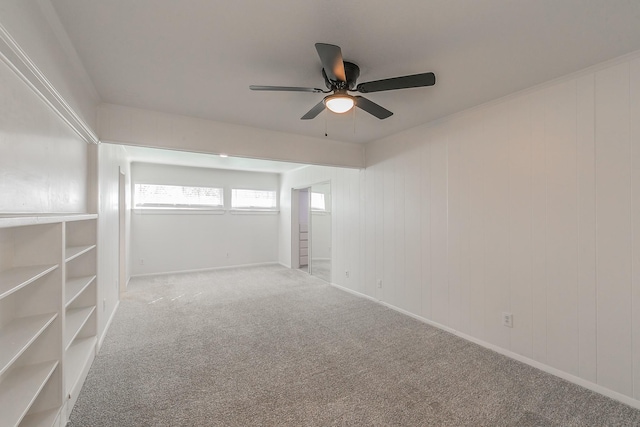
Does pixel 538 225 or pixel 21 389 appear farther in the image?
pixel 538 225

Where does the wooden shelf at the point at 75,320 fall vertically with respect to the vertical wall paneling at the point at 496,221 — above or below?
below

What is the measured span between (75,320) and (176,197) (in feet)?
14.3

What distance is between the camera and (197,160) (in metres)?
5.45

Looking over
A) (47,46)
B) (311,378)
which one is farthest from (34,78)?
(311,378)

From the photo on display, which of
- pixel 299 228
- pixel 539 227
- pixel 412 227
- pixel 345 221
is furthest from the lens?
pixel 299 228

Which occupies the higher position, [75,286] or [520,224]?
[520,224]

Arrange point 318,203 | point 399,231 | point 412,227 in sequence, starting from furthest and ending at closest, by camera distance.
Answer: point 318,203 < point 399,231 < point 412,227

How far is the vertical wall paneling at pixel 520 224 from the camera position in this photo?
2453 millimetres

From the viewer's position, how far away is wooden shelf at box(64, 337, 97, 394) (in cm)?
188

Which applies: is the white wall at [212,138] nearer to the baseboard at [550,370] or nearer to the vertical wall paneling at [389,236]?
the vertical wall paneling at [389,236]

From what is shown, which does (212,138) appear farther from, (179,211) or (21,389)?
(179,211)

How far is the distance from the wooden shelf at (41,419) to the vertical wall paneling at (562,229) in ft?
11.4

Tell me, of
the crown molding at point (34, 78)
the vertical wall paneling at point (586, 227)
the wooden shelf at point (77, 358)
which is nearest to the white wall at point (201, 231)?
the wooden shelf at point (77, 358)

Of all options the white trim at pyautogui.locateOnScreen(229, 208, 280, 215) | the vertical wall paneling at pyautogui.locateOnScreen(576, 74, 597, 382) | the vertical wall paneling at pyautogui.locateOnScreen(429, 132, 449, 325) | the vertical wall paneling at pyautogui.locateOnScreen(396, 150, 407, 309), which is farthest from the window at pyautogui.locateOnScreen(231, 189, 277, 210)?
the vertical wall paneling at pyautogui.locateOnScreen(576, 74, 597, 382)
